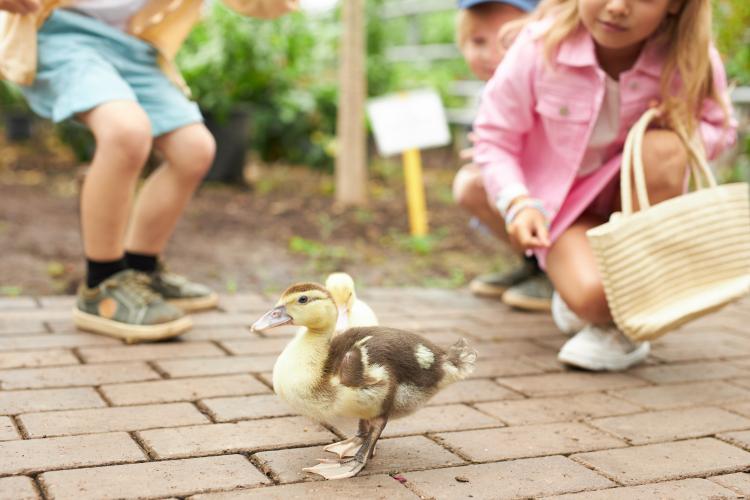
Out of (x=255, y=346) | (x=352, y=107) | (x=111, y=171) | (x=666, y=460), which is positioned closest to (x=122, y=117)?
(x=111, y=171)

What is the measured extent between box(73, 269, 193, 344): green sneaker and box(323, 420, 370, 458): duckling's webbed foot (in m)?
1.18

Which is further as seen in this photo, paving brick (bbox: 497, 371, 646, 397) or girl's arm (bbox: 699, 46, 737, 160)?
girl's arm (bbox: 699, 46, 737, 160)

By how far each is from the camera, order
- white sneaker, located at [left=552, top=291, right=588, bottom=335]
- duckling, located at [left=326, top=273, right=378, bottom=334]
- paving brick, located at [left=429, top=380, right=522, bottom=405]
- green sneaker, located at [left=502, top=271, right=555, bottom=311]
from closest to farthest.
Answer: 1. duckling, located at [left=326, top=273, right=378, bottom=334]
2. paving brick, located at [left=429, top=380, right=522, bottom=405]
3. white sneaker, located at [left=552, top=291, right=588, bottom=335]
4. green sneaker, located at [left=502, top=271, right=555, bottom=311]

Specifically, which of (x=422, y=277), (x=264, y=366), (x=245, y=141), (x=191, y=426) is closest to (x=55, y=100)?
(x=264, y=366)

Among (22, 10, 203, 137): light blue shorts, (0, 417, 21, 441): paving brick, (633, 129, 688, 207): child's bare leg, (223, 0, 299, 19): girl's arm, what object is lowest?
(0, 417, 21, 441): paving brick

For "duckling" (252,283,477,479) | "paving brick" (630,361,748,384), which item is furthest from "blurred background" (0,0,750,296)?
"duckling" (252,283,477,479)

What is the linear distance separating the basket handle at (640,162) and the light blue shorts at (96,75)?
1.59 m

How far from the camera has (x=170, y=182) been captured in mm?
3551

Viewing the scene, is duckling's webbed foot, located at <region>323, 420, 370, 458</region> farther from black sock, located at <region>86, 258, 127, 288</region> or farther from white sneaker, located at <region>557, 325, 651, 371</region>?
black sock, located at <region>86, 258, 127, 288</region>

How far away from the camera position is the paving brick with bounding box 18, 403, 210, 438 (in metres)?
2.34

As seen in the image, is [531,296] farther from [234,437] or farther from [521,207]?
[234,437]

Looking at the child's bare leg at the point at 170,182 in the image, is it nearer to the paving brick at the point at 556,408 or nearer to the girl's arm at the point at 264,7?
the girl's arm at the point at 264,7

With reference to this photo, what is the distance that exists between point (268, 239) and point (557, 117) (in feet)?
7.89

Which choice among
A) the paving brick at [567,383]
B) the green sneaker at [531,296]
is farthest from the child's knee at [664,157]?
the green sneaker at [531,296]
